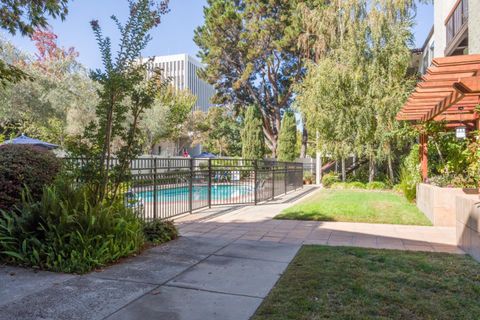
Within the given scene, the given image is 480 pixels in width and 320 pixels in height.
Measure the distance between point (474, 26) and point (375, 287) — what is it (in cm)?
913

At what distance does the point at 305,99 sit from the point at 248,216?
31.9ft

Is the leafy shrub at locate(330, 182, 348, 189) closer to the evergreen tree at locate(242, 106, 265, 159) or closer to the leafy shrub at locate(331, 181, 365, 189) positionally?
the leafy shrub at locate(331, 181, 365, 189)

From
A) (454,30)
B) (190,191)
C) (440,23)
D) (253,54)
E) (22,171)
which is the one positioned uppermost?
(253,54)

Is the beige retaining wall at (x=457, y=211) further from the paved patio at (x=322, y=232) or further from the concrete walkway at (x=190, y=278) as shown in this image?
the concrete walkway at (x=190, y=278)

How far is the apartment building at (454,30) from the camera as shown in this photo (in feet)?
31.9

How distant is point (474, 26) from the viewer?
9.62 meters

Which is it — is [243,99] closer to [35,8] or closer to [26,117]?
[26,117]

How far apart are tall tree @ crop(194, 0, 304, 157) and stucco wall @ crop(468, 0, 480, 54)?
13378mm

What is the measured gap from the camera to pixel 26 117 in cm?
2184

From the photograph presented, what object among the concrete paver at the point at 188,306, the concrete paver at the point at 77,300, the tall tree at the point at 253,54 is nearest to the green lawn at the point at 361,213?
the concrete paver at the point at 188,306

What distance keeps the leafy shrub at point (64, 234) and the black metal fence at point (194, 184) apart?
94 centimetres

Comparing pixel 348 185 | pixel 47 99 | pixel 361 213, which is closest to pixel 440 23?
pixel 348 185

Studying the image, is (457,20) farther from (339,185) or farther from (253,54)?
(253,54)

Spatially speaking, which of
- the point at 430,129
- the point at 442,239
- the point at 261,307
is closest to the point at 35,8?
the point at 261,307
